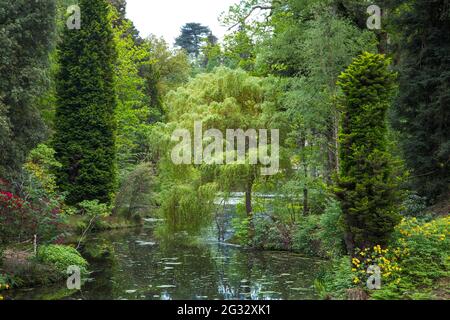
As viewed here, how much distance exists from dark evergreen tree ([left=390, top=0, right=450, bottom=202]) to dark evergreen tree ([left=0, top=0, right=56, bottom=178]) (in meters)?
11.1

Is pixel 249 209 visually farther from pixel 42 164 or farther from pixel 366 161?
pixel 366 161

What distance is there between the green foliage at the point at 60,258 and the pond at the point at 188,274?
572 millimetres

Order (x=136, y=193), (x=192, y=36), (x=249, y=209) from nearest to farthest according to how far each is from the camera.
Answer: (x=249, y=209)
(x=136, y=193)
(x=192, y=36)

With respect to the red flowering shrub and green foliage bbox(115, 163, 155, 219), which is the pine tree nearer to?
the red flowering shrub

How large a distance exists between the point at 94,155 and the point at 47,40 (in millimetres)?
8146

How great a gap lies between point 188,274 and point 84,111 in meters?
13.0

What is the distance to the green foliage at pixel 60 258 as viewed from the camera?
12.6 m

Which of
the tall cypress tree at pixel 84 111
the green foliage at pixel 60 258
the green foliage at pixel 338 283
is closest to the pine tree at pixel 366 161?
the green foliage at pixel 338 283

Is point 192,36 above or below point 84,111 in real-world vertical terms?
above

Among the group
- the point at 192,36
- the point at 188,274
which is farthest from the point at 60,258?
the point at 192,36

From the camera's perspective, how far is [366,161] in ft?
31.8

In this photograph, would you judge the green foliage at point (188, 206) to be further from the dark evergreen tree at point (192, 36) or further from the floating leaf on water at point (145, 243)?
the dark evergreen tree at point (192, 36)
